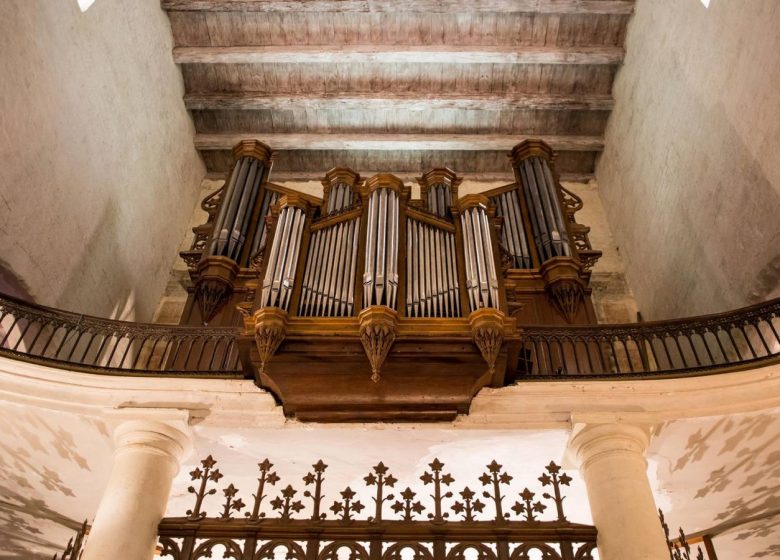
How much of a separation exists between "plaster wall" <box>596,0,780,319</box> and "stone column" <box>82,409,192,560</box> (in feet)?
20.9

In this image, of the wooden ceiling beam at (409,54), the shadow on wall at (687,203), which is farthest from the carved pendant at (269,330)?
the wooden ceiling beam at (409,54)

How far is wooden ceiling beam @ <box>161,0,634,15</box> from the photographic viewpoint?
38.0ft

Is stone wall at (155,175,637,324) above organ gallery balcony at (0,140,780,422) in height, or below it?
above

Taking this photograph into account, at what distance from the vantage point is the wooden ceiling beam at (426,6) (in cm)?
1159

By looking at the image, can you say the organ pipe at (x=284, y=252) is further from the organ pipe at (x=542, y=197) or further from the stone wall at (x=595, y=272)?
the stone wall at (x=595, y=272)

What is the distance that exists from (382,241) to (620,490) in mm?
3044

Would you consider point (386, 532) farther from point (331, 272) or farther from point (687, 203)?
point (687, 203)

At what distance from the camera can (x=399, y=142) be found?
13344 mm

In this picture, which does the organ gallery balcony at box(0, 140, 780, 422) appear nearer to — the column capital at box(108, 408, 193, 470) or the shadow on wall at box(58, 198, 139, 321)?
the column capital at box(108, 408, 193, 470)

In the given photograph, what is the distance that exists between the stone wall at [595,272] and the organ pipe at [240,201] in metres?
2.15

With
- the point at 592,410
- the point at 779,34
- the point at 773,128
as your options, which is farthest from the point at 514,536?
the point at 779,34

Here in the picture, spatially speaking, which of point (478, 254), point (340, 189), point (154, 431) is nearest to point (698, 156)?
point (478, 254)

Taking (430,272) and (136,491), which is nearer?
(136,491)

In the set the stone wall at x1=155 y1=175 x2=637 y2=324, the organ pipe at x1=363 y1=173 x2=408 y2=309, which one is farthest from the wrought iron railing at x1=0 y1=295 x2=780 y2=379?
the stone wall at x1=155 y1=175 x2=637 y2=324
